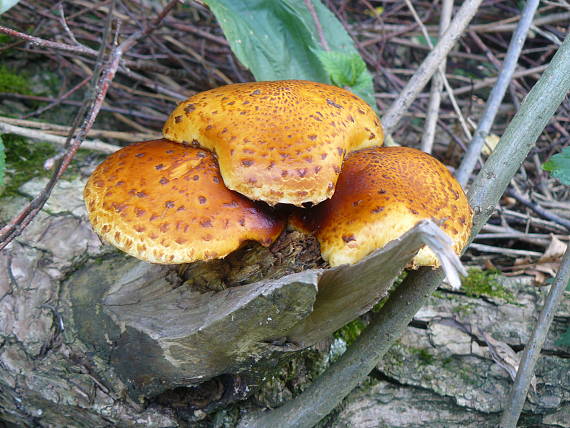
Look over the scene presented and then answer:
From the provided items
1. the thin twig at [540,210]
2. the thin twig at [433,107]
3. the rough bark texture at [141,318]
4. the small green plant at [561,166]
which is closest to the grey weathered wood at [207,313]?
the rough bark texture at [141,318]

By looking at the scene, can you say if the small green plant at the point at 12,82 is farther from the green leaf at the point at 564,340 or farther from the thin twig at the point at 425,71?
the green leaf at the point at 564,340

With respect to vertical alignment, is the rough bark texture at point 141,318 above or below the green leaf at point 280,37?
below

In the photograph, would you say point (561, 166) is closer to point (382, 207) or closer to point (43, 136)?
point (382, 207)

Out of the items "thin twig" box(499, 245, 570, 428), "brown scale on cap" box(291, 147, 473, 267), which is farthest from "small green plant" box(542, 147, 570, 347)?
"brown scale on cap" box(291, 147, 473, 267)

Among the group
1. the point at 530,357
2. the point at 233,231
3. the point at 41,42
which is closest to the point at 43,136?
the point at 41,42

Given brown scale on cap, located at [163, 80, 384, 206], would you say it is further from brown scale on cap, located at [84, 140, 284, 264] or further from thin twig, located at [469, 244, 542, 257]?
thin twig, located at [469, 244, 542, 257]

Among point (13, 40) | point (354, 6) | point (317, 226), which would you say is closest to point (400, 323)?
point (317, 226)
